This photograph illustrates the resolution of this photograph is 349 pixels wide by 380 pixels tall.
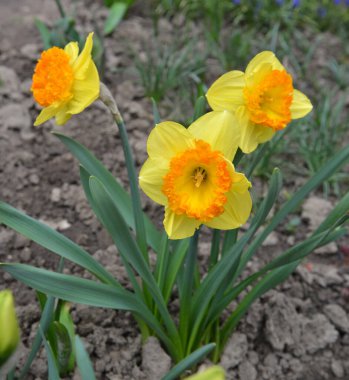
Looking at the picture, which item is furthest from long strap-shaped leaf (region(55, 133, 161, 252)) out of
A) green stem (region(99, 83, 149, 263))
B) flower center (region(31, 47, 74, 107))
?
flower center (region(31, 47, 74, 107))

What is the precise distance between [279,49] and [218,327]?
6.80ft

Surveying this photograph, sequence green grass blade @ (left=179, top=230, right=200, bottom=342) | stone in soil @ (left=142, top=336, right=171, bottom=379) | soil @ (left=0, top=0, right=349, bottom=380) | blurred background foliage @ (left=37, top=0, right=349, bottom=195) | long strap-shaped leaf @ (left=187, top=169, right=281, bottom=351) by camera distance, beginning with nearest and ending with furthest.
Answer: long strap-shaped leaf @ (left=187, top=169, right=281, bottom=351)
green grass blade @ (left=179, top=230, right=200, bottom=342)
stone in soil @ (left=142, top=336, right=171, bottom=379)
soil @ (left=0, top=0, right=349, bottom=380)
blurred background foliage @ (left=37, top=0, right=349, bottom=195)

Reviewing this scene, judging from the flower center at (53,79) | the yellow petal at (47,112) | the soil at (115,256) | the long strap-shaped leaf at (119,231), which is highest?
the flower center at (53,79)

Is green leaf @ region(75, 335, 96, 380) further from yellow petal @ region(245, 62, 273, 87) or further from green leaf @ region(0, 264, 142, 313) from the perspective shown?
yellow petal @ region(245, 62, 273, 87)

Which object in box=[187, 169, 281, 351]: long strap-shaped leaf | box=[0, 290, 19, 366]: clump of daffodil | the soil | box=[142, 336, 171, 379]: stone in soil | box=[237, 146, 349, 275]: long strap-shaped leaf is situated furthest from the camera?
the soil

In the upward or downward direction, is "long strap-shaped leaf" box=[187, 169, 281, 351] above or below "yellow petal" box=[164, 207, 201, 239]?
below

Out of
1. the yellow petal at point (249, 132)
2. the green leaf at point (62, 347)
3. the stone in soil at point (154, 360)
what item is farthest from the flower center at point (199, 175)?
the stone in soil at point (154, 360)

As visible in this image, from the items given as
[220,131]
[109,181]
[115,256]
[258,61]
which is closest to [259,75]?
[258,61]

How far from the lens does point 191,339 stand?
71.3 inches

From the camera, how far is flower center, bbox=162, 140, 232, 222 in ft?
4.17

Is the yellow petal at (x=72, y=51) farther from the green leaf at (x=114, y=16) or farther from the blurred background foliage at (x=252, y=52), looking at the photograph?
the green leaf at (x=114, y=16)

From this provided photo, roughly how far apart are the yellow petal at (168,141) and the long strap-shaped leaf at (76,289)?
0.42 metres

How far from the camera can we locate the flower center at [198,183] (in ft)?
4.17

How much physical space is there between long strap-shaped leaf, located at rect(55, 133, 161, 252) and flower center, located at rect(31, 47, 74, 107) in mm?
235
